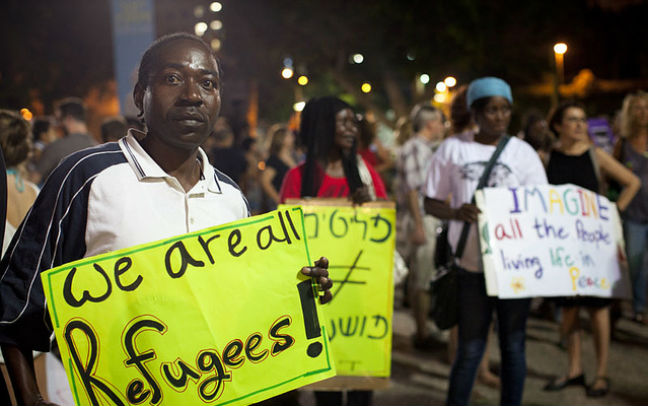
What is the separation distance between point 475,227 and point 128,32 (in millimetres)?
9000

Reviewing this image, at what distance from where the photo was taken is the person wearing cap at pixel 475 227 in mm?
4195

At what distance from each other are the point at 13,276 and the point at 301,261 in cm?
92

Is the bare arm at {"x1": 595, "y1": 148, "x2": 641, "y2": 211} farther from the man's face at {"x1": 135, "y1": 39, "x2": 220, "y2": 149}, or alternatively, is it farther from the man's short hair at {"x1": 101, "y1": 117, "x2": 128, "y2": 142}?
the man's face at {"x1": 135, "y1": 39, "x2": 220, "y2": 149}

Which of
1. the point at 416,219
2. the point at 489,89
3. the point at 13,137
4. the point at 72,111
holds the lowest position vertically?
the point at 416,219

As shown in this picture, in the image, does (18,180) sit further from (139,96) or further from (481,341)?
(481,341)

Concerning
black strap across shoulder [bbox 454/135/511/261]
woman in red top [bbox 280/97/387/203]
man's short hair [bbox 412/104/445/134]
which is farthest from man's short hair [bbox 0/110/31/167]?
man's short hair [bbox 412/104/445/134]

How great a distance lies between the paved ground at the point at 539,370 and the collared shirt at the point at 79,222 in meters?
2.79

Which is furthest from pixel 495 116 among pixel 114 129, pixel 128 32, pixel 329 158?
pixel 128 32

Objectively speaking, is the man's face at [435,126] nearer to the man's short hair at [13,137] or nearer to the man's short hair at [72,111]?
the man's short hair at [72,111]

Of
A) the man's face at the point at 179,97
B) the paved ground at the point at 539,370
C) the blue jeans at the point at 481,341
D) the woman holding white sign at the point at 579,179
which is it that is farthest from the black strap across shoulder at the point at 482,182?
the man's face at the point at 179,97

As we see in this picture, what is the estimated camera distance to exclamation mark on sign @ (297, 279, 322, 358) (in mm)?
2449

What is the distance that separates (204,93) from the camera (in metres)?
2.28

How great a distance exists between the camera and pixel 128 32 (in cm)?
1166

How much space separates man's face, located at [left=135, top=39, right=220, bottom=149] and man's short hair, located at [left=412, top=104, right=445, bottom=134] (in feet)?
15.8
